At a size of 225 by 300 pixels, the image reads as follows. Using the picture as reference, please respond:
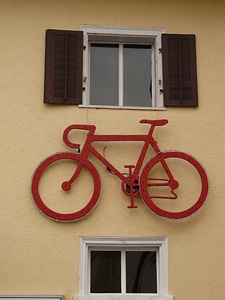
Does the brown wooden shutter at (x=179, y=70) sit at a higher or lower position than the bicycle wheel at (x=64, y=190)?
higher

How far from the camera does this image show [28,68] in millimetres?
8594

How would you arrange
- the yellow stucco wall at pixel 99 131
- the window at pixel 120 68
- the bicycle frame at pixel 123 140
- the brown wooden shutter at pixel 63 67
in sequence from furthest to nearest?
the window at pixel 120 68, the brown wooden shutter at pixel 63 67, the bicycle frame at pixel 123 140, the yellow stucco wall at pixel 99 131

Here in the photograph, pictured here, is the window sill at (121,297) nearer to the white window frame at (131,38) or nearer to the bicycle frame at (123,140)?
the bicycle frame at (123,140)

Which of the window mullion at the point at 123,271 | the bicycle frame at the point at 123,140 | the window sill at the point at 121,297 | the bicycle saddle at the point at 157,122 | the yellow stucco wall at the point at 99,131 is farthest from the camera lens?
the bicycle saddle at the point at 157,122

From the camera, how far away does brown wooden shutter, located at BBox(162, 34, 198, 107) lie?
856 cm

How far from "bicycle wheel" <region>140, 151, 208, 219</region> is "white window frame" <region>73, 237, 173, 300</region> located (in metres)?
0.43

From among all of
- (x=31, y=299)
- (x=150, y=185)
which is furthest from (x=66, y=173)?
(x=31, y=299)

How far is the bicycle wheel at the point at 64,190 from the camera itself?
793cm

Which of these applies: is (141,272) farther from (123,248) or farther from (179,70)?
(179,70)

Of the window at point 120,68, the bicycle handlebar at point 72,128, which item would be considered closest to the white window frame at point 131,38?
the window at point 120,68

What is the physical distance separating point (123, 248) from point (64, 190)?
3.61ft

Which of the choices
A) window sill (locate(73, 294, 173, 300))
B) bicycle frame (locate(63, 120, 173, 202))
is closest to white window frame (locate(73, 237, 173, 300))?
window sill (locate(73, 294, 173, 300))

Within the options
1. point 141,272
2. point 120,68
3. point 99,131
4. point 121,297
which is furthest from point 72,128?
point 121,297

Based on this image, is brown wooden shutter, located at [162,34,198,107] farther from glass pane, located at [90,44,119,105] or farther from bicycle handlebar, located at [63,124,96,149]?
bicycle handlebar, located at [63,124,96,149]
